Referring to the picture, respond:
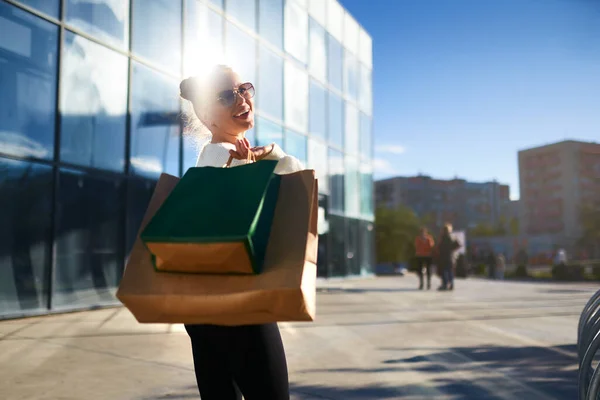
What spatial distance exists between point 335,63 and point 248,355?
21.6 metres

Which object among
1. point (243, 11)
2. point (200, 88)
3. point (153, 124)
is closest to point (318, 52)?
point (243, 11)

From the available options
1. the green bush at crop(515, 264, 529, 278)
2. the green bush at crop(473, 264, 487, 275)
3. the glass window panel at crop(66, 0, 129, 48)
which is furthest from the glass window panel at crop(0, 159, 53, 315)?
the green bush at crop(473, 264, 487, 275)

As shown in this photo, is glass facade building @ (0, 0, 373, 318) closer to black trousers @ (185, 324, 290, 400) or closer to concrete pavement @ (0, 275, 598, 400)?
concrete pavement @ (0, 275, 598, 400)

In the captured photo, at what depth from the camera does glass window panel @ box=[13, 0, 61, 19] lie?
8.99 meters

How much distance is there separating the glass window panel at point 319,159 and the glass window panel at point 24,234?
37.3ft

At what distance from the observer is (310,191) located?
1532 mm

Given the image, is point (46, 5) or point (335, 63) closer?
point (46, 5)

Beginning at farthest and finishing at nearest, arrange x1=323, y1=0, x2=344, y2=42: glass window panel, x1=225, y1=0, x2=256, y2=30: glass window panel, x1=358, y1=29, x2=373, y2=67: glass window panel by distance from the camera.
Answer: x1=358, y1=29, x2=373, y2=67: glass window panel → x1=323, y1=0, x2=344, y2=42: glass window panel → x1=225, y1=0, x2=256, y2=30: glass window panel

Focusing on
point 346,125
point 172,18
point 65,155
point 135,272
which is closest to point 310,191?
point 135,272

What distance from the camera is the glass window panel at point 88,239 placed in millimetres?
9336

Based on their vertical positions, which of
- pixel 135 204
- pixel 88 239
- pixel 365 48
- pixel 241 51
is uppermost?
pixel 365 48

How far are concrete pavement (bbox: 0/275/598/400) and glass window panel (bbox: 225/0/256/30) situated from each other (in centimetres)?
938

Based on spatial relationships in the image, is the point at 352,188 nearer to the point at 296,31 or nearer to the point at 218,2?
the point at 296,31

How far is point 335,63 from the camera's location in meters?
22.4
